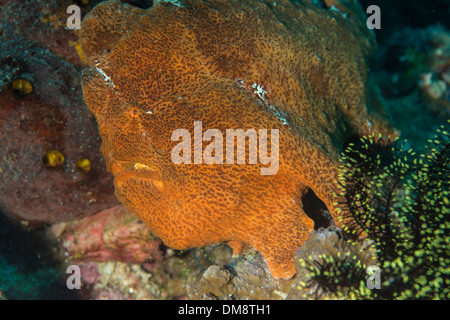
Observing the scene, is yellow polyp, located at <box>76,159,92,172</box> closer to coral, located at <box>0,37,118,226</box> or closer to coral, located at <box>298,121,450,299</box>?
coral, located at <box>0,37,118,226</box>

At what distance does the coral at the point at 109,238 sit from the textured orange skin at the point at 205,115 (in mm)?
1206

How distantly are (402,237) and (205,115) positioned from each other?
7.68 ft

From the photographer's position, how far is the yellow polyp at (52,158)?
403 centimetres

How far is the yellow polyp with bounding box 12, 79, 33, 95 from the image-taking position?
Result: 371 cm

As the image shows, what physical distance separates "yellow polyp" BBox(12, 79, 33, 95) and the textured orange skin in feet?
3.20

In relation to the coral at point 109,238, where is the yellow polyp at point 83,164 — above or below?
above

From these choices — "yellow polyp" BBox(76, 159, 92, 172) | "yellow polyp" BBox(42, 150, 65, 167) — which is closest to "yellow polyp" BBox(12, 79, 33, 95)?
"yellow polyp" BBox(42, 150, 65, 167)

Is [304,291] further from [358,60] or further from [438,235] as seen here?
[358,60]

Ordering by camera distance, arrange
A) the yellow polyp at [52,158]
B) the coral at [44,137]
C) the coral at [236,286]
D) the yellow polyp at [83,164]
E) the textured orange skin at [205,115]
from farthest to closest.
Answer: the yellow polyp at [83,164] < the yellow polyp at [52,158] < the coral at [44,137] < the coral at [236,286] < the textured orange skin at [205,115]

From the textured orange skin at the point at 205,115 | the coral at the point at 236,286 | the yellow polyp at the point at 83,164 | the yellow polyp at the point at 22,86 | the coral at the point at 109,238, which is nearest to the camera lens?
the textured orange skin at the point at 205,115

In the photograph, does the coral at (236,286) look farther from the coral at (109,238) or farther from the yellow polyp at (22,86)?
the yellow polyp at (22,86)

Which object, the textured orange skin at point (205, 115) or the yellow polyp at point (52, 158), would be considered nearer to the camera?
the textured orange skin at point (205, 115)

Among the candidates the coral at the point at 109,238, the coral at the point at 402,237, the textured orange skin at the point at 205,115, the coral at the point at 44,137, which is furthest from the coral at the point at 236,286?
the coral at the point at 44,137

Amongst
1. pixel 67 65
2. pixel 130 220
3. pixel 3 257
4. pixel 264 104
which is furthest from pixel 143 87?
pixel 3 257
